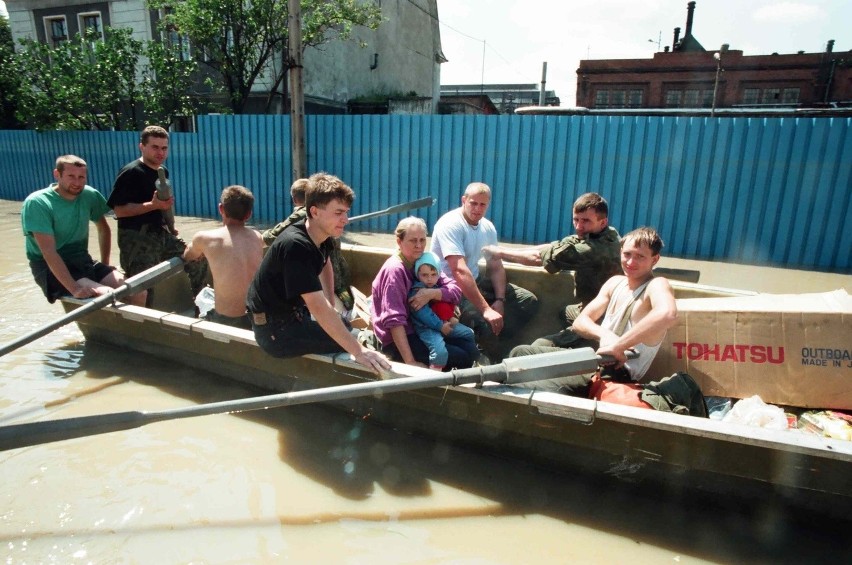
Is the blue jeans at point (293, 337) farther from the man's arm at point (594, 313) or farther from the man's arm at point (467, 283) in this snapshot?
the man's arm at point (594, 313)

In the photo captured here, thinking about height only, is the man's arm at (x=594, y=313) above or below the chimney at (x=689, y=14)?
below

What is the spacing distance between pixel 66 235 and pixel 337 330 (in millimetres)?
2862

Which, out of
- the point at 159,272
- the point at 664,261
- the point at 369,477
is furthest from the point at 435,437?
the point at 664,261

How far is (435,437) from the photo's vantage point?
9.96ft

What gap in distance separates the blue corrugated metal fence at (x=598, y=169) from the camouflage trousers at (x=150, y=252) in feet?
18.0

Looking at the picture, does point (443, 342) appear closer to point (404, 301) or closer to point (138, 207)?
point (404, 301)

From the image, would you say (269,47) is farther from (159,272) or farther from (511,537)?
(511,537)

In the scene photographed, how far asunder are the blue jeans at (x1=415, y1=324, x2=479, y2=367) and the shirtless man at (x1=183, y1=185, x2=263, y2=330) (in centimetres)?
133

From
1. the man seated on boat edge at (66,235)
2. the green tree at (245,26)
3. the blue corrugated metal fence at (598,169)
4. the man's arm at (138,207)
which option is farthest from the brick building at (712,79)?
the man seated on boat edge at (66,235)

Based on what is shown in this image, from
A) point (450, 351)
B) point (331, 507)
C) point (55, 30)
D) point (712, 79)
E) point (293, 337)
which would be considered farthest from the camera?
point (712, 79)

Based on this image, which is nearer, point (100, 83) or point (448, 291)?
point (448, 291)

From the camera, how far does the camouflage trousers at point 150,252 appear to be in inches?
177

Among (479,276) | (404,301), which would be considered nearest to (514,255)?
(479,276)

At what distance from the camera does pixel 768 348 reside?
296 cm
